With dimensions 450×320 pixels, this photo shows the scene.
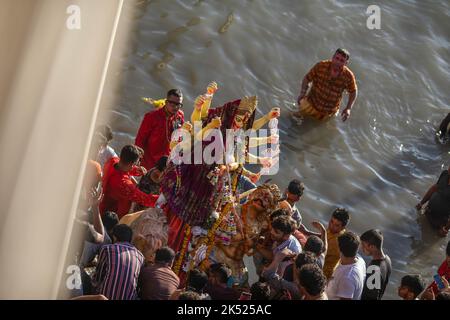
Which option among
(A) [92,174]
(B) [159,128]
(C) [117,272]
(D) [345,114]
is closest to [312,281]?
(C) [117,272]

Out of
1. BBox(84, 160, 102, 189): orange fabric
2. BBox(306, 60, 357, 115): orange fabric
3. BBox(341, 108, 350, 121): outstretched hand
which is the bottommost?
BBox(84, 160, 102, 189): orange fabric

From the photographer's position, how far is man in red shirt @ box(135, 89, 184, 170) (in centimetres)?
861

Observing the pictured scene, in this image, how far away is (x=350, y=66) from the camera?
12812 mm

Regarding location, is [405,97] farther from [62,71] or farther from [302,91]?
[62,71]

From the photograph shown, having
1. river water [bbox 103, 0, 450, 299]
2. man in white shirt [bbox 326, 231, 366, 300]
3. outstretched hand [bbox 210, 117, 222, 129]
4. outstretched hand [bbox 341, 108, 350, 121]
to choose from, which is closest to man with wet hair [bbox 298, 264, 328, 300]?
man in white shirt [bbox 326, 231, 366, 300]

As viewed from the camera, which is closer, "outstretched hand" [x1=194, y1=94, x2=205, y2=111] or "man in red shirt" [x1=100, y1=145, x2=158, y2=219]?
"outstretched hand" [x1=194, y1=94, x2=205, y2=111]

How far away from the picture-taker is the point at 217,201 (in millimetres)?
7281

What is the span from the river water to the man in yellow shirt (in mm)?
1866

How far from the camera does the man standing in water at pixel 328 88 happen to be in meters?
10.8

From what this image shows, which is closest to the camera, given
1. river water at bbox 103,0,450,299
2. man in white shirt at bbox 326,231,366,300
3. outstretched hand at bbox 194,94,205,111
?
man in white shirt at bbox 326,231,366,300

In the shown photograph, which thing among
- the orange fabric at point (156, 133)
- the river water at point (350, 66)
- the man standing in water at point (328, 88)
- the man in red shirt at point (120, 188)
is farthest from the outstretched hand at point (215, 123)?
the man standing in water at point (328, 88)

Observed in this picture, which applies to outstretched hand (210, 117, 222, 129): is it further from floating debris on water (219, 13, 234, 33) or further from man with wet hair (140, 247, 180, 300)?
floating debris on water (219, 13, 234, 33)

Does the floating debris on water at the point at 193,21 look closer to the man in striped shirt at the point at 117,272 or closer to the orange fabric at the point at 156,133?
the orange fabric at the point at 156,133

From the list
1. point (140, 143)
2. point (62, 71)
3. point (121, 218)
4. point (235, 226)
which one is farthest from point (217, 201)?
point (62, 71)
